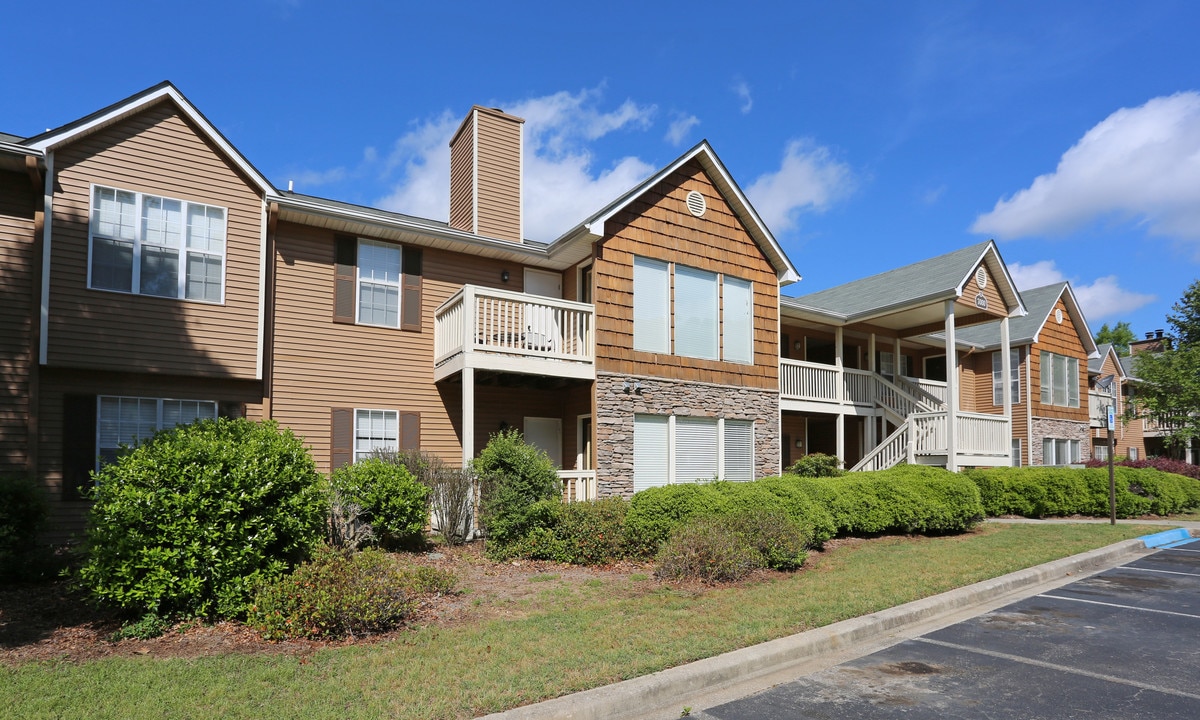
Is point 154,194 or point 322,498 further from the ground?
point 154,194

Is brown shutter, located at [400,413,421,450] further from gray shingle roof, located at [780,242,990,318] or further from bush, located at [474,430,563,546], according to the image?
gray shingle roof, located at [780,242,990,318]

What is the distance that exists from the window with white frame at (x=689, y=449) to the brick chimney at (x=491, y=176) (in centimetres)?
538

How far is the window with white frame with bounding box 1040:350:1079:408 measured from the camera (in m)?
28.7

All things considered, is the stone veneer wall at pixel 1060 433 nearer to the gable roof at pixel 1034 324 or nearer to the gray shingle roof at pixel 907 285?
the gable roof at pixel 1034 324

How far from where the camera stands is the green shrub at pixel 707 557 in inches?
365

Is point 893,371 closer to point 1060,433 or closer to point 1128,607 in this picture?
point 1060,433

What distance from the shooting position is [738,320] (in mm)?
17984

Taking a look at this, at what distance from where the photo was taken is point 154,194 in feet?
40.7

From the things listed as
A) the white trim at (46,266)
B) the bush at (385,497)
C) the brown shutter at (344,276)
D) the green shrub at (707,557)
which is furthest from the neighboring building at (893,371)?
the white trim at (46,266)

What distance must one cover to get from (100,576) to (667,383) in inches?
445

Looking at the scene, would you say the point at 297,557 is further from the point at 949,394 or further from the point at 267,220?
the point at 949,394

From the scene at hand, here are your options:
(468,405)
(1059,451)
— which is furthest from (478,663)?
(1059,451)

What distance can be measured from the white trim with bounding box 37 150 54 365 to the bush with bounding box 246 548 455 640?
22.2ft

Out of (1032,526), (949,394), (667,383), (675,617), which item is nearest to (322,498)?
(675,617)
